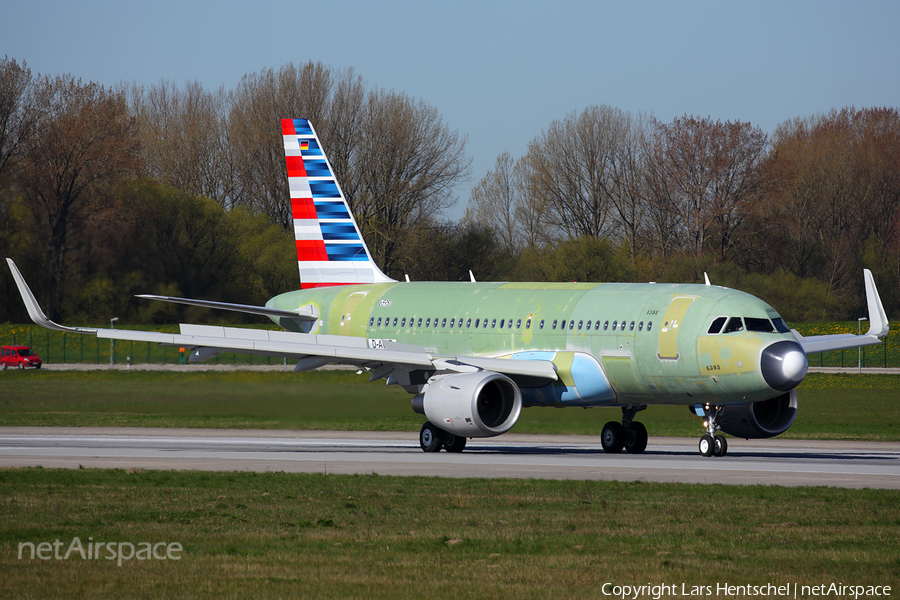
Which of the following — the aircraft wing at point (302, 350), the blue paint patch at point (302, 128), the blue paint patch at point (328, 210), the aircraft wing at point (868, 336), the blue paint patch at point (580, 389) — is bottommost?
the blue paint patch at point (580, 389)

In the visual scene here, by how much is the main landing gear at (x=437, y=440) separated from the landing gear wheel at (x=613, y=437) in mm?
3631

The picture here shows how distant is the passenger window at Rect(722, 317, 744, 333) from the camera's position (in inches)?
1017

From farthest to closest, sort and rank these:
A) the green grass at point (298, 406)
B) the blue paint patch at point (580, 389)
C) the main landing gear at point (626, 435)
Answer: the green grass at point (298, 406) < the main landing gear at point (626, 435) < the blue paint patch at point (580, 389)

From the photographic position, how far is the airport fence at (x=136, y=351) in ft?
230

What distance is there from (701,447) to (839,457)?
11.8 ft

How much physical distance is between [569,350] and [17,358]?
53.5m

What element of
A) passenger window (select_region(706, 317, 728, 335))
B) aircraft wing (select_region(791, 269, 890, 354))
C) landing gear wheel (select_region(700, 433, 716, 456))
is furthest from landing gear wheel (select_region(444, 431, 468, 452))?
aircraft wing (select_region(791, 269, 890, 354))

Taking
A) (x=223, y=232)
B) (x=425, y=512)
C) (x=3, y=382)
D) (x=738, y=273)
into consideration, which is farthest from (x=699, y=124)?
(x=425, y=512)

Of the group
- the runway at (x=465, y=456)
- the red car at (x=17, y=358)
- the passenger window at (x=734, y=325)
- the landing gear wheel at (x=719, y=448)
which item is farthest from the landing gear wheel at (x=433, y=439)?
the red car at (x=17, y=358)

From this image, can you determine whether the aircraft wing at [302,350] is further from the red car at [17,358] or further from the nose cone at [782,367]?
the red car at [17,358]

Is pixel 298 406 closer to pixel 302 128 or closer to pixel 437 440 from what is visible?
pixel 437 440

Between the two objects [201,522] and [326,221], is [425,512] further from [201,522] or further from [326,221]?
[326,221]

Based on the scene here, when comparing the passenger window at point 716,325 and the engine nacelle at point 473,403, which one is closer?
the passenger window at point 716,325

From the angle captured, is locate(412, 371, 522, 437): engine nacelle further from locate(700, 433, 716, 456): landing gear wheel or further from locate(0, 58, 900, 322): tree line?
locate(0, 58, 900, 322): tree line
